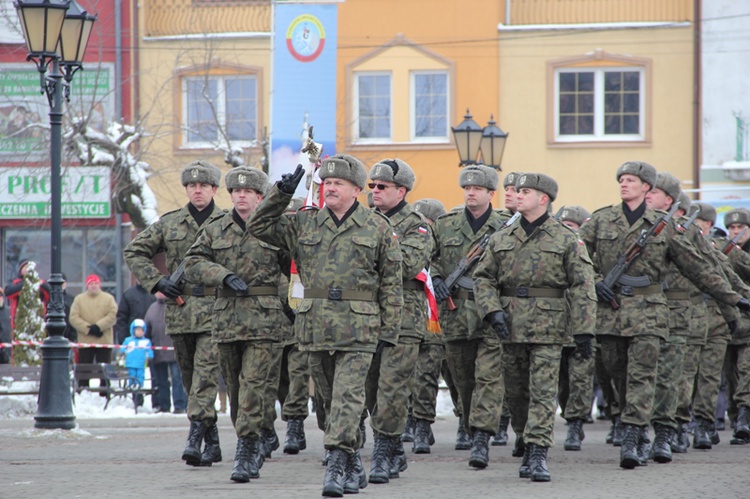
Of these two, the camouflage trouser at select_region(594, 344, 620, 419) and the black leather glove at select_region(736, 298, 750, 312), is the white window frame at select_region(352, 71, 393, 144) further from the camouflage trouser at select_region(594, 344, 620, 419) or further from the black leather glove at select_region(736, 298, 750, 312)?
the black leather glove at select_region(736, 298, 750, 312)

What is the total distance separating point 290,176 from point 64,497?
2.49 m

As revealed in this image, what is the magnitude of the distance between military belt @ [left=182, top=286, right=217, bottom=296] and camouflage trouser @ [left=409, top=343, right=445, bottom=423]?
242 centimetres

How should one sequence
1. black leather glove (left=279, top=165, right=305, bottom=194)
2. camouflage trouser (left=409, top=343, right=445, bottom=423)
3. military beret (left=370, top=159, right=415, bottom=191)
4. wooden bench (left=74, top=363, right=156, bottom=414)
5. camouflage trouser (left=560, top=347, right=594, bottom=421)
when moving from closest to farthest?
black leather glove (left=279, top=165, right=305, bottom=194) < military beret (left=370, top=159, right=415, bottom=191) < camouflage trouser (left=409, top=343, right=445, bottom=423) < camouflage trouser (left=560, top=347, right=594, bottom=421) < wooden bench (left=74, top=363, right=156, bottom=414)

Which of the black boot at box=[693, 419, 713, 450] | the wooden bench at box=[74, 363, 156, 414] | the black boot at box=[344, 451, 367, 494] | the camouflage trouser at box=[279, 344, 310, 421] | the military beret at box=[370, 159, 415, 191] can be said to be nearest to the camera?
the black boot at box=[344, 451, 367, 494]

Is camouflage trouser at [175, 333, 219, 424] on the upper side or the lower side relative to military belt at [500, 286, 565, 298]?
lower

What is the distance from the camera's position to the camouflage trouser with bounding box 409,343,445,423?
1255 cm

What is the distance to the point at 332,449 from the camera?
8.91 metres

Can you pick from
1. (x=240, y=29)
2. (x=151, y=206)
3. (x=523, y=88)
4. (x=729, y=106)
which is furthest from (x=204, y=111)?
(x=729, y=106)

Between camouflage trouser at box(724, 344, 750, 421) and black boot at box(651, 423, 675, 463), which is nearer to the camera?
black boot at box(651, 423, 675, 463)

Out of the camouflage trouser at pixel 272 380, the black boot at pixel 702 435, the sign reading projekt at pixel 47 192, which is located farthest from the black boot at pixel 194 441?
the sign reading projekt at pixel 47 192

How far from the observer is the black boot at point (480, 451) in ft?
35.6

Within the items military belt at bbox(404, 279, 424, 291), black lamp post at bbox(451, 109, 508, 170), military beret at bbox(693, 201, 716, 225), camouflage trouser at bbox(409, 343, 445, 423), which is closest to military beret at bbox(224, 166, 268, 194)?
military belt at bbox(404, 279, 424, 291)

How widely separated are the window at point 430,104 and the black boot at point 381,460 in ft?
69.0

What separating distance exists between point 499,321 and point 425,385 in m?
2.64
